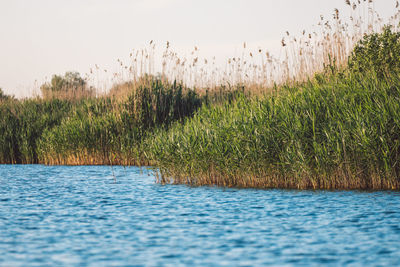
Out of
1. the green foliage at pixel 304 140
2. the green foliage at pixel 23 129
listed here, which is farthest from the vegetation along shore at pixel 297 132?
the green foliage at pixel 23 129

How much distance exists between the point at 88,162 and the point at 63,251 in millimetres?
13397

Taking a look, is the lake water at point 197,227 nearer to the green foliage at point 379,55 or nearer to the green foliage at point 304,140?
the green foliage at point 304,140

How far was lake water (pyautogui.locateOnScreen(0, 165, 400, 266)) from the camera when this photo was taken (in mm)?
6238

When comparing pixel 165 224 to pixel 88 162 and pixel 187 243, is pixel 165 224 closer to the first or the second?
pixel 187 243

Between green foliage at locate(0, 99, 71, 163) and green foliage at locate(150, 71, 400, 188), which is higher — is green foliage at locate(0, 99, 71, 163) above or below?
above

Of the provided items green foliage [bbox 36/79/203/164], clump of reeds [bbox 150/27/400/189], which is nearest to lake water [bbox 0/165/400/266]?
clump of reeds [bbox 150/27/400/189]

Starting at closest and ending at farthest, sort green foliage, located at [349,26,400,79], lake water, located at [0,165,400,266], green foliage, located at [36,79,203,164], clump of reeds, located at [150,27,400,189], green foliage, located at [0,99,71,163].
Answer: lake water, located at [0,165,400,266] → clump of reeds, located at [150,27,400,189] → green foliage, located at [349,26,400,79] → green foliage, located at [36,79,203,164] → green foliage, located at [0,99,71,163]

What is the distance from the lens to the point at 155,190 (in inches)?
484

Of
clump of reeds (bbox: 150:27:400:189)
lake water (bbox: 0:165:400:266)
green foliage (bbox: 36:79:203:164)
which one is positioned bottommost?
lake water (bbox: 0:165:400:266)

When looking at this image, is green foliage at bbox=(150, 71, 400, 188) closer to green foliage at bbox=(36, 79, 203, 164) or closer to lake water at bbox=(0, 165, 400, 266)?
lake water at bbox=(0, 165, 400, 266)

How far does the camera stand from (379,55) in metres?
14.3

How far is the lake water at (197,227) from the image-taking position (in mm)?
6238

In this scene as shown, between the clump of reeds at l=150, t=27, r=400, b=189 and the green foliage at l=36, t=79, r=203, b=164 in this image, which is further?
the green foliage at l=36, t=79, r=203, b=164

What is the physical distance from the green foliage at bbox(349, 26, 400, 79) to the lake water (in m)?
5.01
